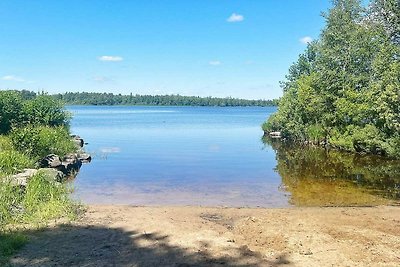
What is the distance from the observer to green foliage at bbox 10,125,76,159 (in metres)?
23.1

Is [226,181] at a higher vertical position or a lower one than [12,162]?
lower

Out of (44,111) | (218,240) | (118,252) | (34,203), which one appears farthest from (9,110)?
(218,240)

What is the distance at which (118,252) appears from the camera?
923cm

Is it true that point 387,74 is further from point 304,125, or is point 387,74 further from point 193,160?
point 304,125

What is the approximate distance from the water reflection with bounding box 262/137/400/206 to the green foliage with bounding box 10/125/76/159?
48.5ft

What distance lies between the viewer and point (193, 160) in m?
31.6

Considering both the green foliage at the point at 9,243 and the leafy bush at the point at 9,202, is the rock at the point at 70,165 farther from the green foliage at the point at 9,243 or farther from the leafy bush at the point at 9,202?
the green foliage at the point at 9,243

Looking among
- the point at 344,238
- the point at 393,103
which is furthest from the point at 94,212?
the point at 393,103

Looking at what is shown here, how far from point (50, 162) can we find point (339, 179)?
55.6ft

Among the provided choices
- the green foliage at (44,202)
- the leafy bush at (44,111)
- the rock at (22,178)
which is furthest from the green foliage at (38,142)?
the green foliage at (44,202)

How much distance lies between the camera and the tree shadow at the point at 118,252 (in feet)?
28.1

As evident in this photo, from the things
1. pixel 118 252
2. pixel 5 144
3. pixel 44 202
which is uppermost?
pixel 5 144

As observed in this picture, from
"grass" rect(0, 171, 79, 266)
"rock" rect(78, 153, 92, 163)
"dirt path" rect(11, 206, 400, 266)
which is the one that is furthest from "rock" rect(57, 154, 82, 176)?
"dirt path" rect(11, 206, 400, 266)

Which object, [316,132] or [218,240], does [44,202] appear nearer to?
[218,240]
